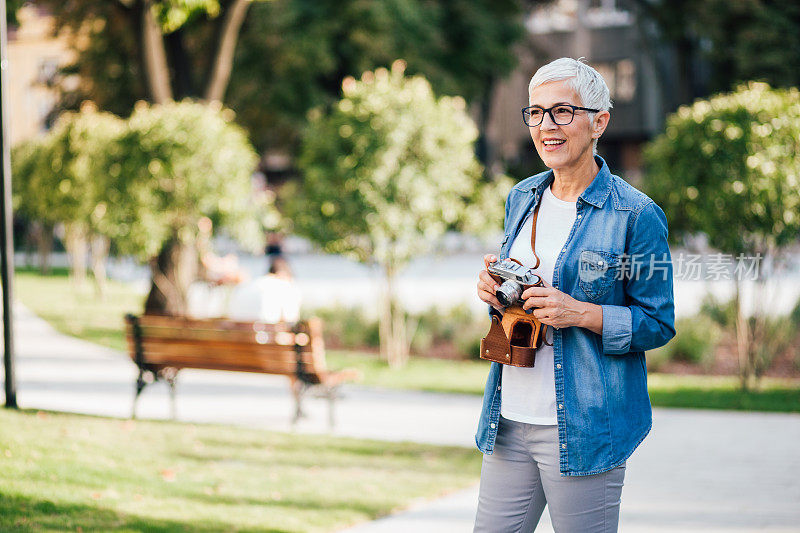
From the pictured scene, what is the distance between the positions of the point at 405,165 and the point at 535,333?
9850 mm

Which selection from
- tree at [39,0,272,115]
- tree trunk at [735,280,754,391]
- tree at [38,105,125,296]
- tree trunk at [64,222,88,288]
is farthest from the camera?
tree trunk at [64,222,88,288]

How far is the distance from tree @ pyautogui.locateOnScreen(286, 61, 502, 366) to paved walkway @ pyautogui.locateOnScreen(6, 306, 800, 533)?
2225mm

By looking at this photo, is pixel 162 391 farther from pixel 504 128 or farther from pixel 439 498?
pixel 504 128

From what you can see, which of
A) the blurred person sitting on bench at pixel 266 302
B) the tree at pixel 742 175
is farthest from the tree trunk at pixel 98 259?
the tree at pixel 742 175

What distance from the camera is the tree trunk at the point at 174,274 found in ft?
48.7

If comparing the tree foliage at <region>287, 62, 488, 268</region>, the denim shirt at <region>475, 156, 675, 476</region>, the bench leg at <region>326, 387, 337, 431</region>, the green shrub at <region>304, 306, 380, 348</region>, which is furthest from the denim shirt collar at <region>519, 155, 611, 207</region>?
the green shrub at <region>304, 306, 380, 348</region>

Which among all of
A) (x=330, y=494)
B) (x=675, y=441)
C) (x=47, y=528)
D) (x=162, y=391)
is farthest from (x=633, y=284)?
(x=162, y=391)

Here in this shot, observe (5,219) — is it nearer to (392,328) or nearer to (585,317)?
(585,317)

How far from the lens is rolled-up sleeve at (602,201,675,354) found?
114 inches

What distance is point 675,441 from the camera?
8.40 meters

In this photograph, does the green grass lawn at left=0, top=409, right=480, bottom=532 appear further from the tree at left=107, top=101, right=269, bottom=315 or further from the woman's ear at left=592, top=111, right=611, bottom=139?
the tree at left=107, top=101, right=269, bottom=315

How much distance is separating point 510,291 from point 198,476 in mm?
3945

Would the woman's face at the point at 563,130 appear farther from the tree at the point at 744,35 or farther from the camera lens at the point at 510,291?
the tree at the point at 744,35


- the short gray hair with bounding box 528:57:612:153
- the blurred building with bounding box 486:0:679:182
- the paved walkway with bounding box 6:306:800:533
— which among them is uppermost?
the blurred building with bounding box 486:0:679:182
